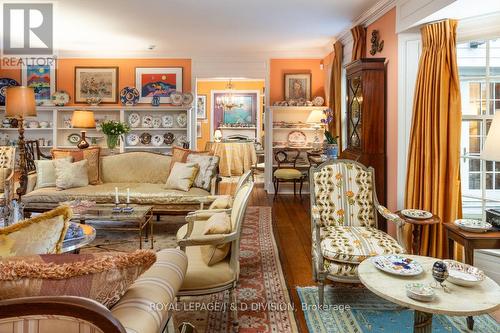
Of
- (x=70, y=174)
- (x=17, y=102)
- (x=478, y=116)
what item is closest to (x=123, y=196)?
(x=70, y=174)

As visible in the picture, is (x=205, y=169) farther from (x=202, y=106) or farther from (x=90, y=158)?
(x=202, y=106)

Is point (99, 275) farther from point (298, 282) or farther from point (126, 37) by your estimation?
point (126, 37)

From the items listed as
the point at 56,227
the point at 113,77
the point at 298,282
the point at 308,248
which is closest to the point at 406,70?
the point at 308,248

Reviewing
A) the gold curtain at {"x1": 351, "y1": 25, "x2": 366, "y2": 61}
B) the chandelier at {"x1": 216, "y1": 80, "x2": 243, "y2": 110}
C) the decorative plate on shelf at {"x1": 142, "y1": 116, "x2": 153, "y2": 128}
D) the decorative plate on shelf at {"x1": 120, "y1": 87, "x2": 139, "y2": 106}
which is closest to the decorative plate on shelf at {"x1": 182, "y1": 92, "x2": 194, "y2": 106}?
the decorative plate on shelf at {"x1": 142, "y1": 116, "x2": 153, "y2": 128}

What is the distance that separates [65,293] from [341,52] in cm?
562

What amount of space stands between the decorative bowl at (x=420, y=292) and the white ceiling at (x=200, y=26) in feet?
11.6

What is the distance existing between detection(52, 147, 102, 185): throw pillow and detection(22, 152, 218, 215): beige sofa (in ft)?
0.35

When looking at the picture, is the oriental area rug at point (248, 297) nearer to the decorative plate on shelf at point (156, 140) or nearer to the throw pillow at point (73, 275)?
the throw pillow at point (73, 275)

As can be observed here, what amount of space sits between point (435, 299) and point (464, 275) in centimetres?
32

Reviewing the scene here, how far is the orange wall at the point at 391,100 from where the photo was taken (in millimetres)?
4004

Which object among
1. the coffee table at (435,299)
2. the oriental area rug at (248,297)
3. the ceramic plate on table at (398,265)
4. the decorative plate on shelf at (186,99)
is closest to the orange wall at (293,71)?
the decorative plate on shelf at (186,99)

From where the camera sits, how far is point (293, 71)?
7.49 m

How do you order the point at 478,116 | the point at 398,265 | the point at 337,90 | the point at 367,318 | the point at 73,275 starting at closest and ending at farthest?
the point at 73,275
the point at 398,265
the point at 367,318
the point at 478,116
the point at 337,90

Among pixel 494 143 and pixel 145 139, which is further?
pixel 145 139
